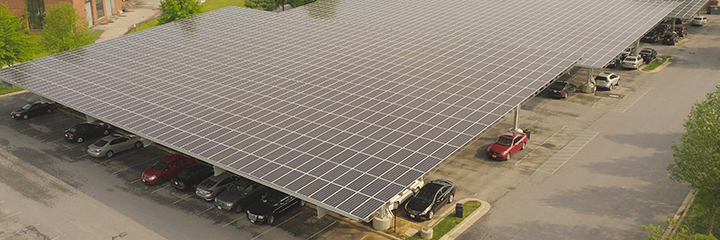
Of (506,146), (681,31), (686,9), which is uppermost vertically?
(686,9)

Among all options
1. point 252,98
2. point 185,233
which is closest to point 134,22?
point 252,98

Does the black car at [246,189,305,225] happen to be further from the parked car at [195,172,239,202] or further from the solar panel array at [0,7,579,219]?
the solar panel array at [0,7,579,219]

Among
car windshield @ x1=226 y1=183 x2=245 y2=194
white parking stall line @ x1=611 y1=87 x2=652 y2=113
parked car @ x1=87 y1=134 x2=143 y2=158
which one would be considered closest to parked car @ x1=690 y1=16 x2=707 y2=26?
white parking stall line @ x1=611 y1=87 x2=652 y2=113

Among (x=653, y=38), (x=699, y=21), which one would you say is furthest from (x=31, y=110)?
(x=699, y=21)

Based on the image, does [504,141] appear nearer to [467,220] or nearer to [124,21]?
[467,220]

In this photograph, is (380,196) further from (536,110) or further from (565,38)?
(565,38)

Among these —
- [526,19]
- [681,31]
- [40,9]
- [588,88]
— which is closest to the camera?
[588,88]
